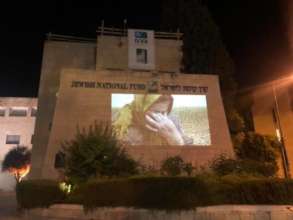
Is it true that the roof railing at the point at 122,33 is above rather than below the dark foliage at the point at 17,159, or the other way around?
above

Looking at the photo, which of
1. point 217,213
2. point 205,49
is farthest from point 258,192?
point 205,49

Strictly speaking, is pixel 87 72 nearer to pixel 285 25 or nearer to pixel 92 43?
pixel 92 43

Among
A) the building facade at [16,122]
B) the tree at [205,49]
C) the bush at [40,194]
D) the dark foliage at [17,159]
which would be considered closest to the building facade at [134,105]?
the tree at [205,49]

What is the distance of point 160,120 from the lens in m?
22.6

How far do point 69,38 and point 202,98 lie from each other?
44.9 ft

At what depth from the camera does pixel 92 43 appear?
96.1 ft

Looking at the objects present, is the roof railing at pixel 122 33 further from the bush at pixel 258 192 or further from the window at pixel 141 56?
the bush at pixel 258 192

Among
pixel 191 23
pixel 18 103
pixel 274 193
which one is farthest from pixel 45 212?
pixel 18 103

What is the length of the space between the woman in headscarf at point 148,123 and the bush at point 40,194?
6.82m

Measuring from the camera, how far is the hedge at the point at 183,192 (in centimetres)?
1152

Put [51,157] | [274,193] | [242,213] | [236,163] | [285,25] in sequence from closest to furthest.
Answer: [242,213] < [274,193] < [236,163] < [51,157] < [285,25]

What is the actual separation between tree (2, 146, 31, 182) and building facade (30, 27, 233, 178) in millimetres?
19086

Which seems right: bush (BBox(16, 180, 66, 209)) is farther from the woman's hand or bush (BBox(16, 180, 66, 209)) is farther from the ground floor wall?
the woman's hand

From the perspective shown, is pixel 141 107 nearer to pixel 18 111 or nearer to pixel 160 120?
pixel 160 120
